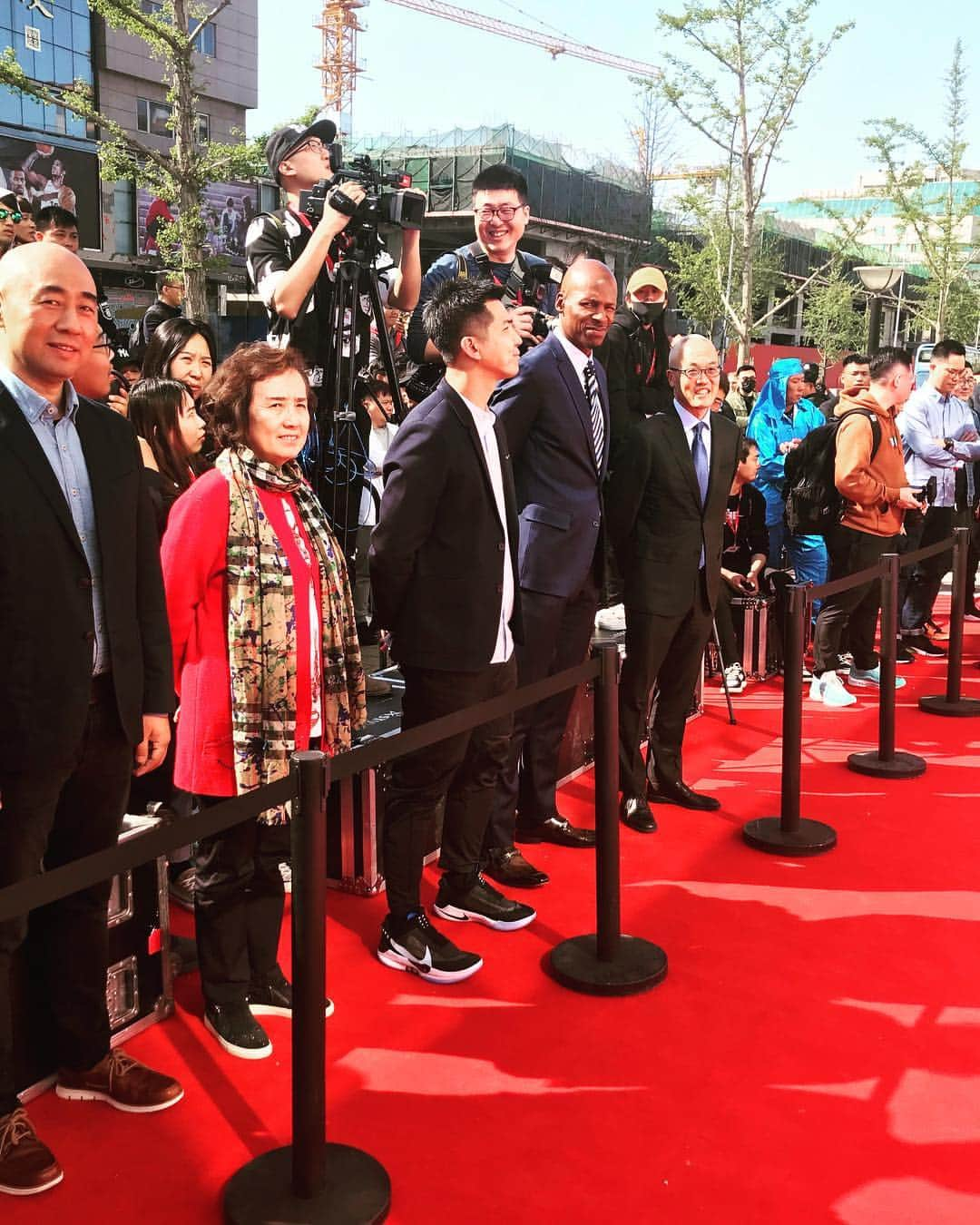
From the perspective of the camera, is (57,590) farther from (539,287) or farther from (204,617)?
(539,287)

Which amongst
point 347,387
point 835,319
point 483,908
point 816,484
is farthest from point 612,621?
point 835,319

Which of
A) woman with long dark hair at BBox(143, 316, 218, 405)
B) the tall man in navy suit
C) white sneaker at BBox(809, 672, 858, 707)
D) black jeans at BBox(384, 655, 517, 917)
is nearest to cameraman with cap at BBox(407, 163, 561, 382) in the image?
the tall man in navy suit

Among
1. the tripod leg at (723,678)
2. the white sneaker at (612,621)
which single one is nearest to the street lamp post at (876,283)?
the tripod leg at (723,678)

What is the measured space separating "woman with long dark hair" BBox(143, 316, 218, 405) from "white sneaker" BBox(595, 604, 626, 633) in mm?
2409

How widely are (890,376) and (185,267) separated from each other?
8.94 meters

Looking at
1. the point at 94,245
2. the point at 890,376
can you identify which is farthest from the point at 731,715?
the point at 94,245

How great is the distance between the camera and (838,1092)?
2617 mm

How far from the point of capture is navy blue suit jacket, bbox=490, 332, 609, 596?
3723 millimetres

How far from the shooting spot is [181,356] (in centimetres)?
371

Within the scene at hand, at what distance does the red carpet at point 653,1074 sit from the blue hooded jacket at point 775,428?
3609 mm

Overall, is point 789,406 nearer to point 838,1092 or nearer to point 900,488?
point 900,488

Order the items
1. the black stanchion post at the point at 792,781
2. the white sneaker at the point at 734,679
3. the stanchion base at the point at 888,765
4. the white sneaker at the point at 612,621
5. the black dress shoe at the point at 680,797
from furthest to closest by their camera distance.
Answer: the white sneaker at the point at 734,679 < the white sneaker at the point at 612,621 < the stanchion base at the point at 888,765 < the black dress shoe at the point at 680,797 < the black stanchion post at the point at 792,781

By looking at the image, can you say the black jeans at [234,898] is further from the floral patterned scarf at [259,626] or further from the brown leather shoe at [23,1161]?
the brown leather shoe at [23,1161]

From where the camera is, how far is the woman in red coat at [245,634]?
2615 mm
